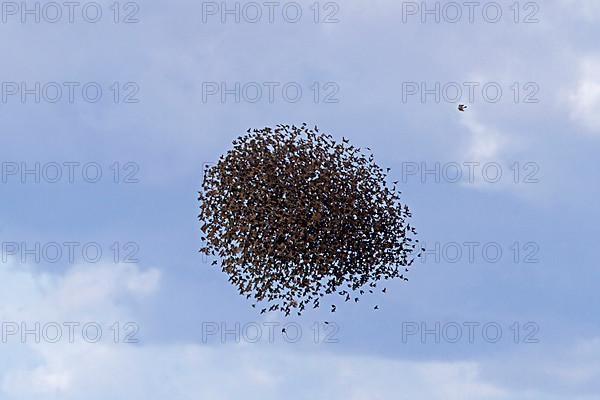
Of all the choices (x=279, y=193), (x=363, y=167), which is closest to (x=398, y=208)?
(x=363, y=167)

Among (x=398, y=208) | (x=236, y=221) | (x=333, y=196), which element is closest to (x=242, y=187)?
(x=236, y=221)

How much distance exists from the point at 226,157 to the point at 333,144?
4.38 feet

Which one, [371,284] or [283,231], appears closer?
[283,231]

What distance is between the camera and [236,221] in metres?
10.9

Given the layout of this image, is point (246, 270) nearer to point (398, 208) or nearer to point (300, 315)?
point (300, 315)

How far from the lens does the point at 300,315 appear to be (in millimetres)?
11133

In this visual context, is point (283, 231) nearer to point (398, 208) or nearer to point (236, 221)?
point (236, 221)

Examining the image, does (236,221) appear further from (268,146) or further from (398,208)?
(398,208)

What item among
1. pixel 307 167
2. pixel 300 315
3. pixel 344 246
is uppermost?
pixel 307 167

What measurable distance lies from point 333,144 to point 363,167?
0.47m

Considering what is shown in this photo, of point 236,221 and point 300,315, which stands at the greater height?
point 236,221

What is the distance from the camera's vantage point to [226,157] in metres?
11.2

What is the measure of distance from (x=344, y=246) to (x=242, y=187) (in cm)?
141

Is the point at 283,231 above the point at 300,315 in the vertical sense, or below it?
above
